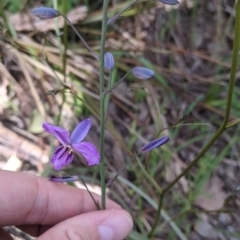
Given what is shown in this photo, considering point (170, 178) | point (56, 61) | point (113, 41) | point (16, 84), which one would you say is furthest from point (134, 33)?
point (170, 178)

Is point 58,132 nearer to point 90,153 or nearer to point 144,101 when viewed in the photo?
point 90,153

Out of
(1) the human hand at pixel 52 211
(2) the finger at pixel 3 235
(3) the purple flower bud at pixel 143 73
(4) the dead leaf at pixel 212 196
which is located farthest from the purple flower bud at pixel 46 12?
(4) the dead leaf at pixel 212 196

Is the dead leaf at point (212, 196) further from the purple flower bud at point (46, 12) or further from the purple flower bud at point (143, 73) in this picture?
the purple flower bud at point (46, 12)

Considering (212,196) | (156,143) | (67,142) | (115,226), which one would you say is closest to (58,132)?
(67,142)

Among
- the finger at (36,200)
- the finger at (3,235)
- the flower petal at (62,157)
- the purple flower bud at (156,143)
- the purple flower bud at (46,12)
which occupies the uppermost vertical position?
the purple flower bud at (46,12)

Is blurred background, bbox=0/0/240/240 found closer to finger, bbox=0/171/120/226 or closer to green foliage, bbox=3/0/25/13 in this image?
green foliage, bbox=3/0/25/13

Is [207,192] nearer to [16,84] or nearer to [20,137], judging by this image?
[20,137]

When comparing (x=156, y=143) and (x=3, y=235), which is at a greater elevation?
(x=156, y=143)

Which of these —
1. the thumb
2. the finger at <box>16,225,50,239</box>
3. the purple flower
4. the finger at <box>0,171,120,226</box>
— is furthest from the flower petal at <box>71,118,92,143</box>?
the finger at <box>16,225,50,239</box>
